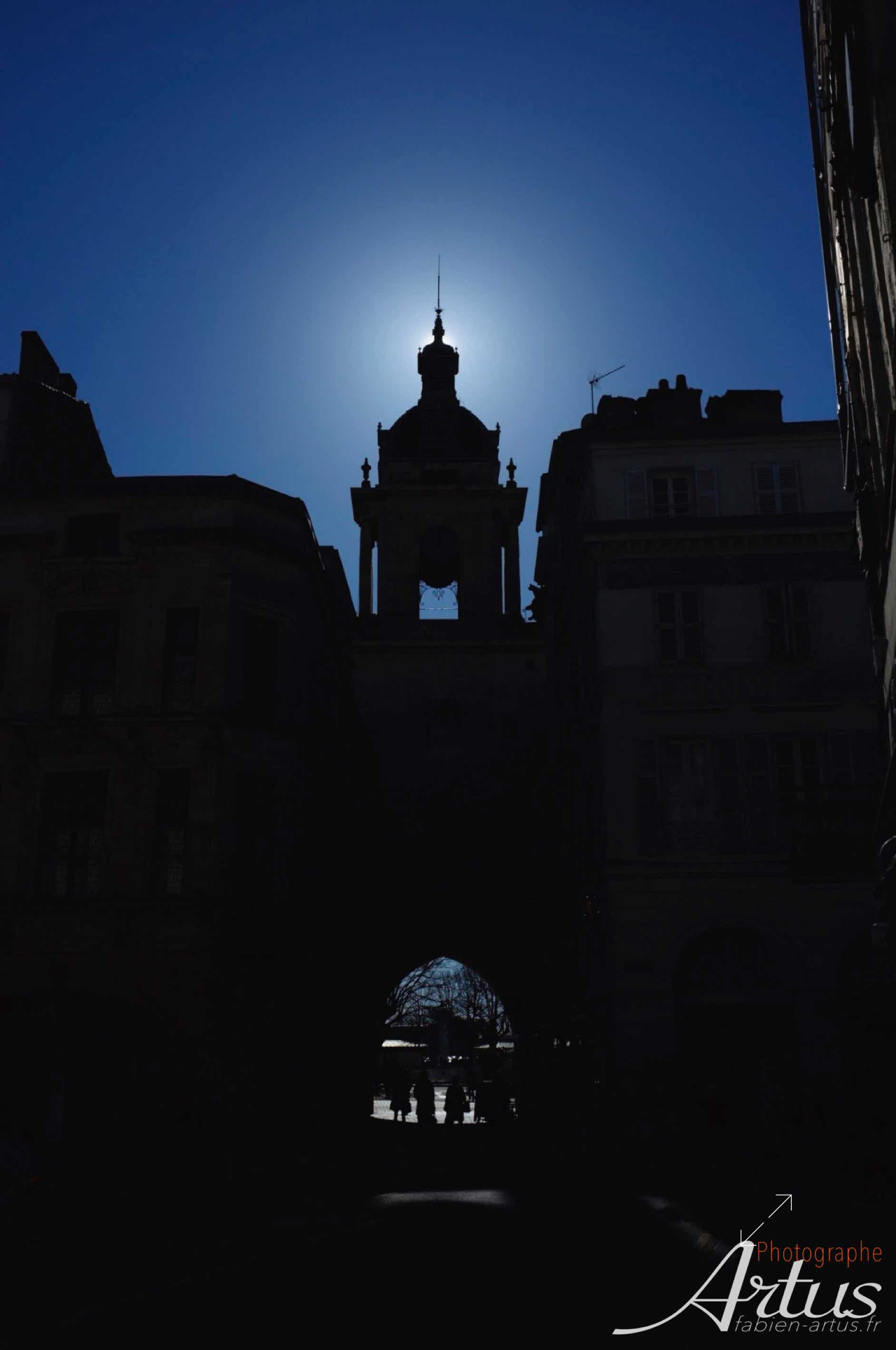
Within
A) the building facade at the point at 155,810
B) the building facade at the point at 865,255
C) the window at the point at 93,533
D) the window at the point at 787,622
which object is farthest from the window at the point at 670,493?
the window at the point at 93,533

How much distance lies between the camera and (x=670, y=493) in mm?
29938

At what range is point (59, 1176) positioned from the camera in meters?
21.7

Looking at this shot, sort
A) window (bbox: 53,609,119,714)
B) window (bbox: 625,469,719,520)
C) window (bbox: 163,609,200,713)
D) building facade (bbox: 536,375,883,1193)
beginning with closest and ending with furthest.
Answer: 1. building facade (bbox: 536,375,883,1193)
2. window (bbox: 163,609,200,713)
3. window (bbox: 53,609,119,714)
4. window (bbox: 625,469,719,520)

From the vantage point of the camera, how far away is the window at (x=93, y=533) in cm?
2806

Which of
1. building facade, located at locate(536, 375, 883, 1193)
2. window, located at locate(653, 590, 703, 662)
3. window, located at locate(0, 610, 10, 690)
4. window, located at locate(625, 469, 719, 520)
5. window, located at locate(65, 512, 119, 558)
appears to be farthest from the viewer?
window, located at locate(625, 469, 719, 520)

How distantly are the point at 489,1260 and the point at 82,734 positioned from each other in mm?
15571

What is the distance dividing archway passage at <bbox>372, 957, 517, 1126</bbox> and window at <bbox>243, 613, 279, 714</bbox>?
1363cm

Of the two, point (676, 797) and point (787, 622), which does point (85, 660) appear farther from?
point (787, 622)

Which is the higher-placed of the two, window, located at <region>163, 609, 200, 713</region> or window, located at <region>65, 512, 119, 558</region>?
window, located at <region>65, 512, 119, 558</region>

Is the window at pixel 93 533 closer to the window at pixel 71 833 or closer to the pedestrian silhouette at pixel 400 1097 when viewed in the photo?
the window at pixel 71 833

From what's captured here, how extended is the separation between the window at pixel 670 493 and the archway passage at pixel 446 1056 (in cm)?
1625

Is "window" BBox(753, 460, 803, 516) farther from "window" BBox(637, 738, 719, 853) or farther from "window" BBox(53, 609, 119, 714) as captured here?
"window" BBox(53, 609, 119, 714)

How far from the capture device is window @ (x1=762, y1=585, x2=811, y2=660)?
1093 inches

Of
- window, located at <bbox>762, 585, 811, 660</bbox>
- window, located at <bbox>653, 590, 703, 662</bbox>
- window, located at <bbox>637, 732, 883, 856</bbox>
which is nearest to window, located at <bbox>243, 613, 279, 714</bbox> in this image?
window, located at <bbox>637, 732, 883, 856</bbox>
